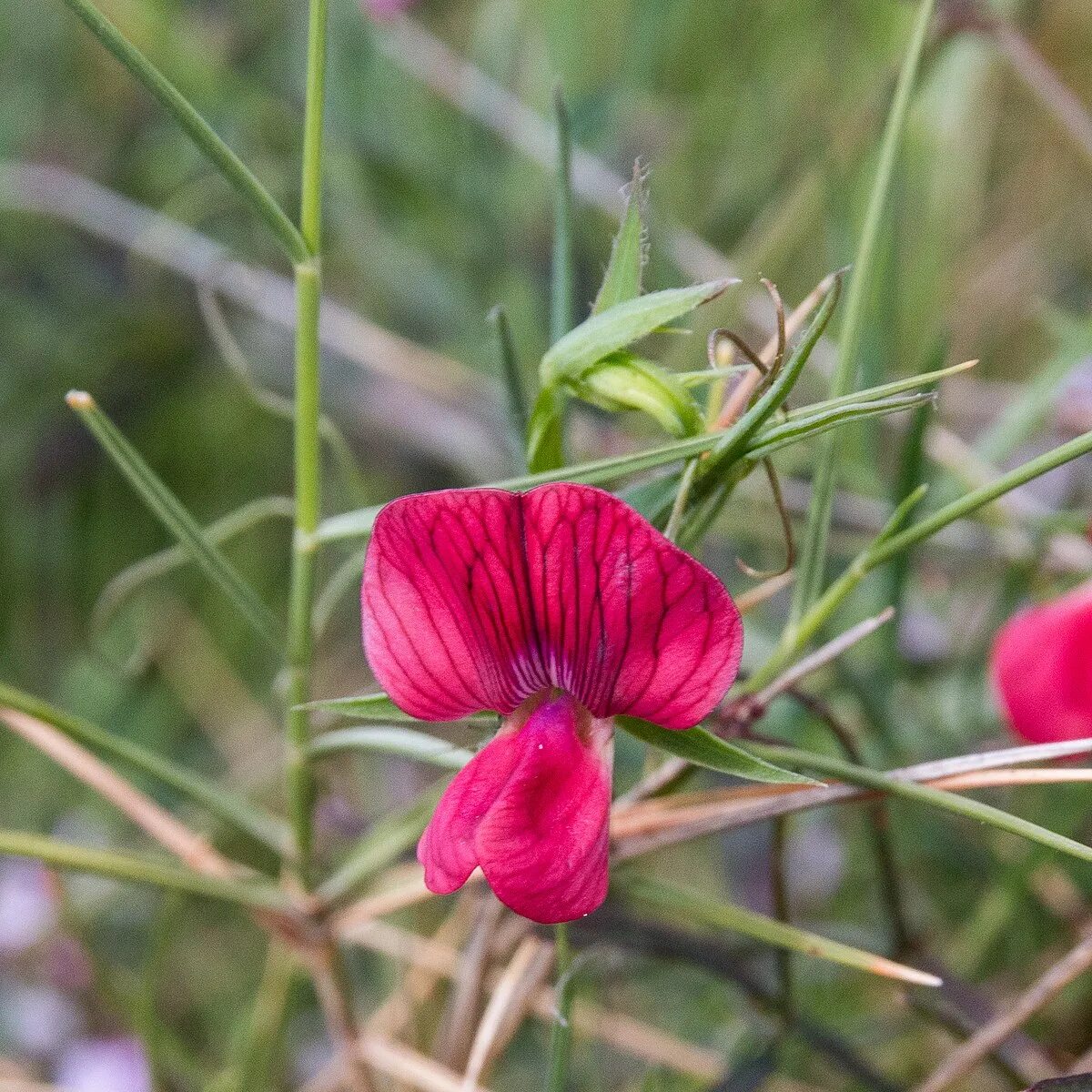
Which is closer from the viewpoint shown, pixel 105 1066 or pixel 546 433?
pixel 546 433

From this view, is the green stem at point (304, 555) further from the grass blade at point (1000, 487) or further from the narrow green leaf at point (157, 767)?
the grass blade at point (1000, 487)

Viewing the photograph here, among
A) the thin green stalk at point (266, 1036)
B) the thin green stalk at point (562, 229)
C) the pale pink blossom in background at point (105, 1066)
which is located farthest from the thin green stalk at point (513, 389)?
the pale pink blossom in background at point (105, 1066)

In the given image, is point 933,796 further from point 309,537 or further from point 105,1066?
point 105,1066

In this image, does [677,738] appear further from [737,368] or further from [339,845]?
[339,845]

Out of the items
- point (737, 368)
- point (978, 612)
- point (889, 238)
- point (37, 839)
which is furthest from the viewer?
point (978, 612)

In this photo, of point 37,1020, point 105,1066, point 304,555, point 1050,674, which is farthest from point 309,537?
point 37,1020

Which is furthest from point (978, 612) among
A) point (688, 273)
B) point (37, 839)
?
point (37, 839)

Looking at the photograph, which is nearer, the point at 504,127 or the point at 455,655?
the point at 455,655

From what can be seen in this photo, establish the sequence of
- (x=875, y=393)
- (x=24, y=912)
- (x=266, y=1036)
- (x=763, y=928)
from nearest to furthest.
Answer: (x=875, y=393) → (x=763, y=928) → (x=266, y=1036) → (x=24, y=912)
